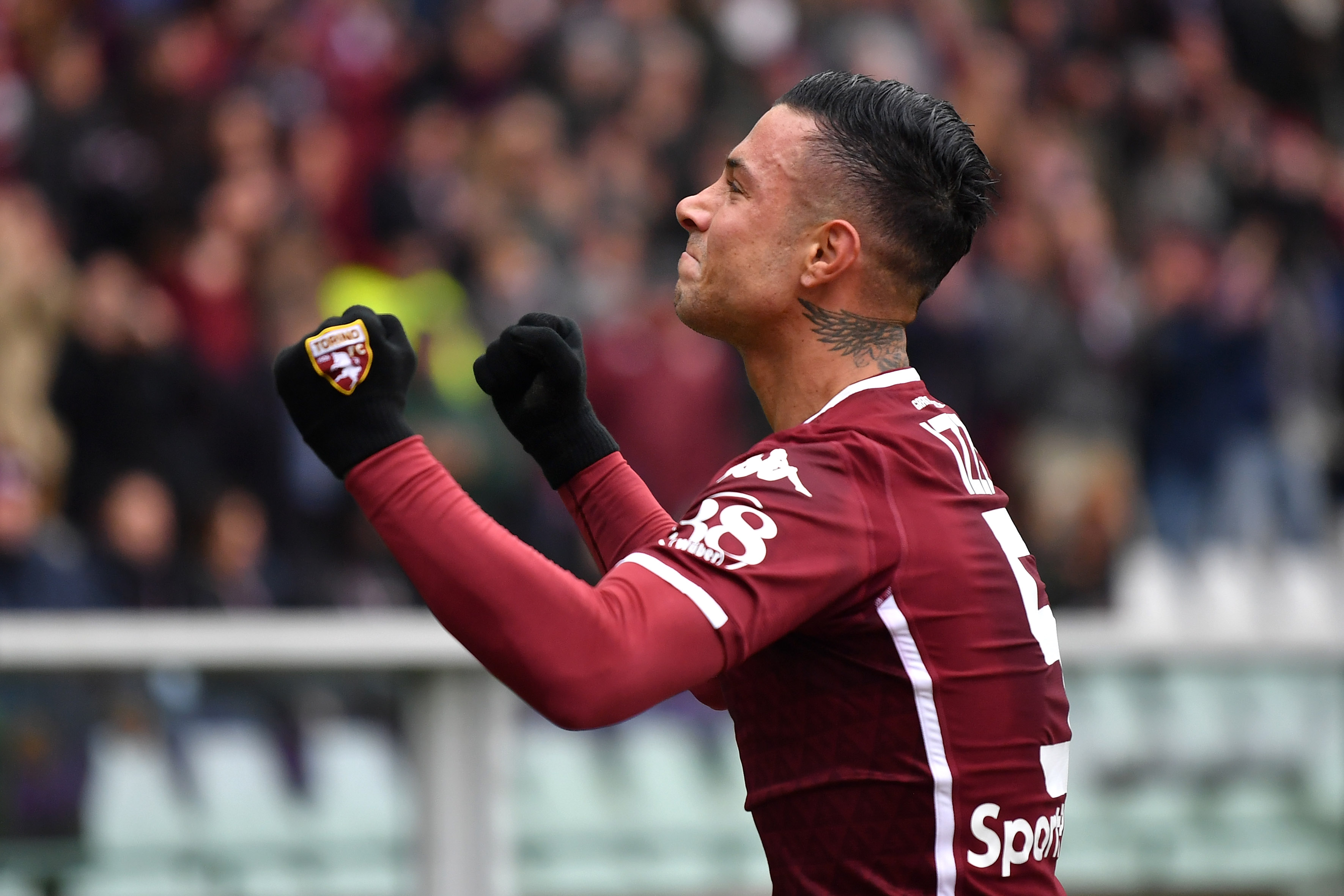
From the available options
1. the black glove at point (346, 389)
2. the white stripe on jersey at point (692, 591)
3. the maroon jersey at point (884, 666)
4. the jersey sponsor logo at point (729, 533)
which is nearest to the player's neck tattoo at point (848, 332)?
the maroon jersey at point (884, 666)

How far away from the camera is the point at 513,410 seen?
2779mm

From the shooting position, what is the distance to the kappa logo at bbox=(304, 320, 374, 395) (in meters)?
2.24

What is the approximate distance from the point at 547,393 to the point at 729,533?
1.95 feet

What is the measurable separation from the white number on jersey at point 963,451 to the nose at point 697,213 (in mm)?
483

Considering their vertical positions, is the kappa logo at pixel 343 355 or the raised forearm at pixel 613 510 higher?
the kappa logo at pixel 343 355

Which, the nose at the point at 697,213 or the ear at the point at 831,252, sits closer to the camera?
the ear at the point at 831,252

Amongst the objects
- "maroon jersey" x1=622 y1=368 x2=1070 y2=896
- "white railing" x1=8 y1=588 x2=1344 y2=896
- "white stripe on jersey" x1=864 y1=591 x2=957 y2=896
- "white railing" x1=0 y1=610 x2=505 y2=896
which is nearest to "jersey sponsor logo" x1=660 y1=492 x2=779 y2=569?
"maroon jersey" x1=622 y1=368 x2=1070 y2=896

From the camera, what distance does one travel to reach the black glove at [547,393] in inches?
106

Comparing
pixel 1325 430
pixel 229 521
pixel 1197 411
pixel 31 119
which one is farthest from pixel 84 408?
pixel 1325 430

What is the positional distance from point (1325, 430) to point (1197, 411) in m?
1.10

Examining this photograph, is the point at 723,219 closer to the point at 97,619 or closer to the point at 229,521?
the point at 97,619

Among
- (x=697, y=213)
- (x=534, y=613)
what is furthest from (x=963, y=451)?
(x=534, y=613)

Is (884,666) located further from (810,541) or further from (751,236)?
(751,236)

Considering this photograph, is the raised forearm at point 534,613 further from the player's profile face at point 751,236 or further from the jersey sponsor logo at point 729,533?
the player's profile face at point 751,236
